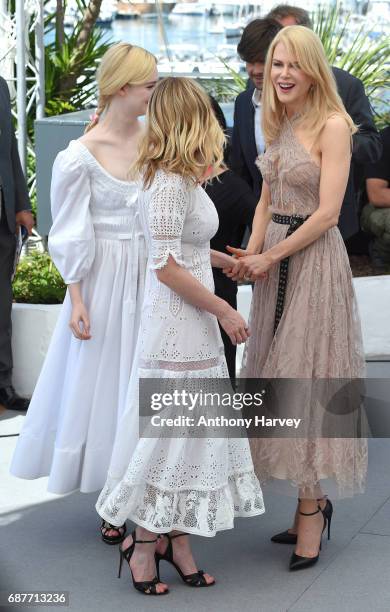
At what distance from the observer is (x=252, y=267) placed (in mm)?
4066

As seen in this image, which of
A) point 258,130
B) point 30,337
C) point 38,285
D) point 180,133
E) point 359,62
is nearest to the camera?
point 180,133

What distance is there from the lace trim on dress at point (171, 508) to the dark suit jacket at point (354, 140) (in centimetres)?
195

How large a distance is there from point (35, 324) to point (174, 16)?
227 ft

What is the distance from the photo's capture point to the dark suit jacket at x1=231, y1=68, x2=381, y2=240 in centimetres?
535

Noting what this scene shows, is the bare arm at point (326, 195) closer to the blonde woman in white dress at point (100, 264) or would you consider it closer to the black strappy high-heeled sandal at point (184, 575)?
the blonde woman in white dress at point (100, 264)

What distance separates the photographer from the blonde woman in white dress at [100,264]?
421cm

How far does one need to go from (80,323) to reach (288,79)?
1.19 metres

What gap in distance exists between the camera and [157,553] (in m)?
3.91

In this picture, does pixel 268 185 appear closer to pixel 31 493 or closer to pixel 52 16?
pixel 31 493

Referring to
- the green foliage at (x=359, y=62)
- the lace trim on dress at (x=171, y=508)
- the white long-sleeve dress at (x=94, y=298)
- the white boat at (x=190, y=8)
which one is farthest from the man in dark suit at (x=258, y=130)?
the white boat at (x=190, y=8)

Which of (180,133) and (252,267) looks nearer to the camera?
(180,133)

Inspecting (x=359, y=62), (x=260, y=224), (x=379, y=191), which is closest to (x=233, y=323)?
(x=260, y=224)

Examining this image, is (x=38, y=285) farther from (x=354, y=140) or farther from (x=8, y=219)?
(x=354, y=140)

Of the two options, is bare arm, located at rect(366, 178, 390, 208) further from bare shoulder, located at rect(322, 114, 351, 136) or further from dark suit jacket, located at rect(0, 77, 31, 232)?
bare shoulder, located at rect(322, 114, 351, 136)
